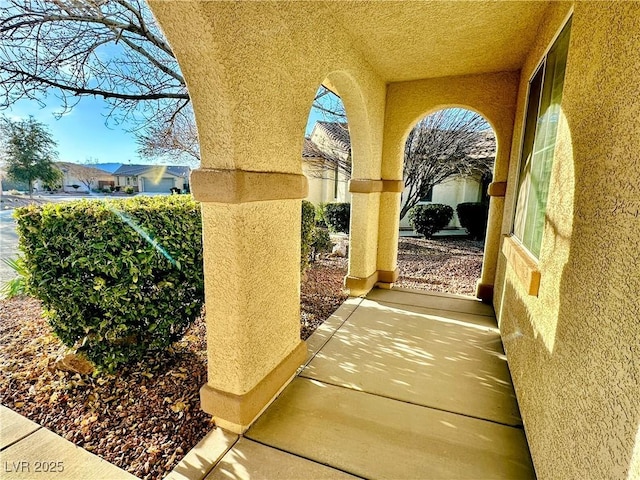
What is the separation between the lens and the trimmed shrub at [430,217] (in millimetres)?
10711

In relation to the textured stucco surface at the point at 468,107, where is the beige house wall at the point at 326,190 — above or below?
below

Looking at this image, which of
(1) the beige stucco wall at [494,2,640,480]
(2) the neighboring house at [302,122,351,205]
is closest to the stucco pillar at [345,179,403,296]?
(1) the beige stucco wall at [494,2,640,480]

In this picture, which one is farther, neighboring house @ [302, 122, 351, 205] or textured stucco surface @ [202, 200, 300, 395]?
neighboring house @ [302, 122, 351, 205]

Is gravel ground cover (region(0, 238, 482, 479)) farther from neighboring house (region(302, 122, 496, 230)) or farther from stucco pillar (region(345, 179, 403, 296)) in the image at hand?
neighboring house (region(302, 122, 496, 230))

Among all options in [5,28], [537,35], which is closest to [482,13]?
[537,35]

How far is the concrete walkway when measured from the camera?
1.93 meters

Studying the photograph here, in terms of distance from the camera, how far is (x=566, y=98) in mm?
1990

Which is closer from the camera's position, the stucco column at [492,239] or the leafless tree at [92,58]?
the leafless tree at [92,58]

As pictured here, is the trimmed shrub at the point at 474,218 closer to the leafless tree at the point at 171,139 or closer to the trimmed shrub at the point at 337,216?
the trimmed shrub at the point at 337,216

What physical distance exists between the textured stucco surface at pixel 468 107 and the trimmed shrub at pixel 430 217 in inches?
245

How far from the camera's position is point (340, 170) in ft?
33.7

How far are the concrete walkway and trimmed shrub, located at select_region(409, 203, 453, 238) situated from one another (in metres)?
7.50

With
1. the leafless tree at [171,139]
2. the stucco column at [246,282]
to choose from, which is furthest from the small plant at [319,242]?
the stucco column at [246,282]

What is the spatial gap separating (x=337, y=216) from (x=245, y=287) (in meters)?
8.39
